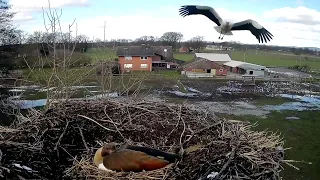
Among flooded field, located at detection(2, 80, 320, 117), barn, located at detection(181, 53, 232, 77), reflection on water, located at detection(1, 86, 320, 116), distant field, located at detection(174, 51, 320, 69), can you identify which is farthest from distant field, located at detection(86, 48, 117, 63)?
distant field, located at detection(174, 51, 320, 69)

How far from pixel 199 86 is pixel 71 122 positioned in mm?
28408

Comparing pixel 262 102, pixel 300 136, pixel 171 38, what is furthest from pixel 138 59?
pixel 171 38

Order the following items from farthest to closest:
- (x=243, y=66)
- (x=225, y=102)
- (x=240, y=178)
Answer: (x=243, y=66), (x=225, y=102), (x=240, y=178)

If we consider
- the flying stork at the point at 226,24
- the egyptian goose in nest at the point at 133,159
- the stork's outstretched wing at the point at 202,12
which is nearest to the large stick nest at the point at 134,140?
the egyptian goose in nest at the point at 133,159

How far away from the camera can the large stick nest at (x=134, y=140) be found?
10.2 feet

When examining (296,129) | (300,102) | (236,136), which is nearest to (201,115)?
(236,136)

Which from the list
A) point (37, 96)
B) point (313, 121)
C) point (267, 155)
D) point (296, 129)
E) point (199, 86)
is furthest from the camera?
point (199, 86)

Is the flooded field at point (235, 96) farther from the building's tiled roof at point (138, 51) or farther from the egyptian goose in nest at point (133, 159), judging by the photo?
the egyptian goose in nest at point (133, 159)

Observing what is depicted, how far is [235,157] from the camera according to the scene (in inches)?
123

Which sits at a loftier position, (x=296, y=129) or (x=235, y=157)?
(x=235, y=157)

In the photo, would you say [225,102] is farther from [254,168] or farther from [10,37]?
[254,168]

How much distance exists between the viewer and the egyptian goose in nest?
10.8 feet

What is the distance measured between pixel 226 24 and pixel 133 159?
6.59m

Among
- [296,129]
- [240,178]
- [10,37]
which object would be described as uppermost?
[10,37]
